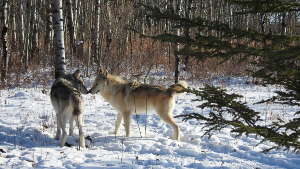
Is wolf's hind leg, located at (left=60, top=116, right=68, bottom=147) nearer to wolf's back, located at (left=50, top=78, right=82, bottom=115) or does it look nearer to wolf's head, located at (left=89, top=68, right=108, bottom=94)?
wolf's back, located at (left=50, top=78, right=82, bottom=115)

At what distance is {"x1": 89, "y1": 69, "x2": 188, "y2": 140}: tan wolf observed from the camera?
27.0 feet

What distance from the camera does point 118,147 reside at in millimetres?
7242

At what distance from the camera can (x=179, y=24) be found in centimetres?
385

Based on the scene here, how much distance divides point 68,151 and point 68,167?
2.72 ft

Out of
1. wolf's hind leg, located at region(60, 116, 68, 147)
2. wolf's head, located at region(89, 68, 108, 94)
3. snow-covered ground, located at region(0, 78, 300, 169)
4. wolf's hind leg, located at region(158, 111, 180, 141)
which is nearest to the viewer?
snow-covered ground, located at region(0, 78, 300, 169)

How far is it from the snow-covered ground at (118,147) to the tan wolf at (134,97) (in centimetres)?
43

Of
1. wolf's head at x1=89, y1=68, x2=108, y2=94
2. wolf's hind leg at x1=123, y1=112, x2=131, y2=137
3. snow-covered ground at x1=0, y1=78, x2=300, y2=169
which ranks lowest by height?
snow-covered ground at x1=0, y1=78, x2=300, y2=169

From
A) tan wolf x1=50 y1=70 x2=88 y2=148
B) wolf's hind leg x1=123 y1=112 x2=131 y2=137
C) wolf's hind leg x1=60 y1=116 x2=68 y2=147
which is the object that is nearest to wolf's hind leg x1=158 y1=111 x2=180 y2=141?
wolf's hind leg x1=123 y1=112 x2=131 y2=137

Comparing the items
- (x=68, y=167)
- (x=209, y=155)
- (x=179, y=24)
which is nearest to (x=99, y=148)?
(x=68, y=167)

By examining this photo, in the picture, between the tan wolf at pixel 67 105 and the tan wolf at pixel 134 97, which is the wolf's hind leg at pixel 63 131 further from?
the tan wolf at pixel 134 97

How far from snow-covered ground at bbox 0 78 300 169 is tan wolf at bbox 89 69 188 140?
0.43 metres

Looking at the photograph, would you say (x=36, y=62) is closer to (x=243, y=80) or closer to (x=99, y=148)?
(x=243, y=80)

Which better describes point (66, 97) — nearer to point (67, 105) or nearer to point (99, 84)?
point (67, 105)

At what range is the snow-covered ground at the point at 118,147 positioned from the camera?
6078mm
